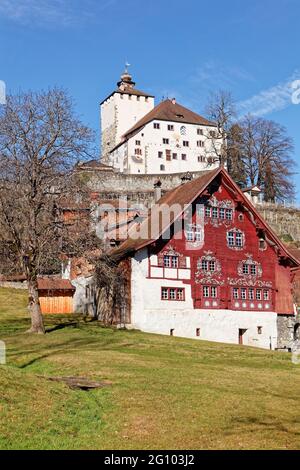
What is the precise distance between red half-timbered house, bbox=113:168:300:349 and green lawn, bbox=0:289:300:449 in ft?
29.1

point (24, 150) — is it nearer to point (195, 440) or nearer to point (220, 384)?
point (220, 384)

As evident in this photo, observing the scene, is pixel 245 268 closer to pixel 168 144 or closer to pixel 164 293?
pixel 164 293

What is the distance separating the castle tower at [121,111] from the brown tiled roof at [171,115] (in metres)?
3.48

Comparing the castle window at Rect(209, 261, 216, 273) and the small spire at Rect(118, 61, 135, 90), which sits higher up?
the small spire at Rect(118, 61, 135, 90)

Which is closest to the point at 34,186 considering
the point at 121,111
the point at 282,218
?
the point at 282,218

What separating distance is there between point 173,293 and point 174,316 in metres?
1.56

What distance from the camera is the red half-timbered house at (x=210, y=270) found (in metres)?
39.6

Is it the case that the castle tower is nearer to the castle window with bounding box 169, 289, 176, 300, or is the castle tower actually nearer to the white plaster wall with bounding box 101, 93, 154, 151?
the white plaster wall with bounding box 101, 93, 154, 151

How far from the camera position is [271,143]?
90.7m

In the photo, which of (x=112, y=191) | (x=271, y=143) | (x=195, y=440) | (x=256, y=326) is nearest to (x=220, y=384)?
(x=195, y=440)

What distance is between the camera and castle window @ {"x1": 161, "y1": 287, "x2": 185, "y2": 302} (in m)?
39.8

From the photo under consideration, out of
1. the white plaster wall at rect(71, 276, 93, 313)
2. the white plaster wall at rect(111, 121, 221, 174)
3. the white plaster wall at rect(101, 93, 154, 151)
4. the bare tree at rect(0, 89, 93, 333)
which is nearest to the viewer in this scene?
the bare tree at rect(0, 89, 93, 333)

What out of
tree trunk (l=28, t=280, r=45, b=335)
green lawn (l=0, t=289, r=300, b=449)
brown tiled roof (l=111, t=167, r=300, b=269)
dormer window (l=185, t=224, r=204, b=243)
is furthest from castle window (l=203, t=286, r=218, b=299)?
→ tree trunk (l=28, t=280, r=45, b=335)

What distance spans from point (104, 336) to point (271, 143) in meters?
62.7
